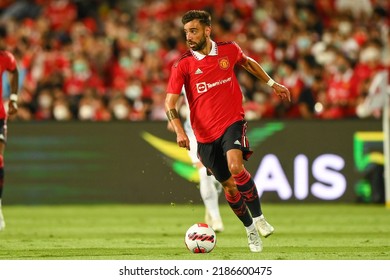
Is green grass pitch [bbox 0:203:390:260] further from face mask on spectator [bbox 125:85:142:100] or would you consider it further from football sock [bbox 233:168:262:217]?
face mask on spectator [bbox 125:85:142:100]

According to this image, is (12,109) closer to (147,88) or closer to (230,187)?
(230,187)

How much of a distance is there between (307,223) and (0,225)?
178 inches

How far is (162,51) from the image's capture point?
74.7 ft

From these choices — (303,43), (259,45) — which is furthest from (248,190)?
(303,43)

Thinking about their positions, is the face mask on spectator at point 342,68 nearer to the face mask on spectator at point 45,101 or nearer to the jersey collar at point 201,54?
the face mask on spectator at point 45,101

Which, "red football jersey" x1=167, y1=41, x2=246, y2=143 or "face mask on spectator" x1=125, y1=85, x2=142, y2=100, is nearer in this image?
"red football jersey" x1=167, y1=41, x2=246, y2=143

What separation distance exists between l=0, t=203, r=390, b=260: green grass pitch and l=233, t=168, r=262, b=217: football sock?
0.50m

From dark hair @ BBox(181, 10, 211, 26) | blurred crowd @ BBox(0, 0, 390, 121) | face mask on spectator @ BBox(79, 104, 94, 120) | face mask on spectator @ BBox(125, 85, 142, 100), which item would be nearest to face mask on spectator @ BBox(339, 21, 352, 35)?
blurred crowd @ BBox(0, 0, 390, 121)

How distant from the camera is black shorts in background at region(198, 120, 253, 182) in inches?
454

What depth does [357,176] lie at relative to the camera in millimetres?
19125

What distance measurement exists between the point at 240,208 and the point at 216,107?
→ 112 cm
